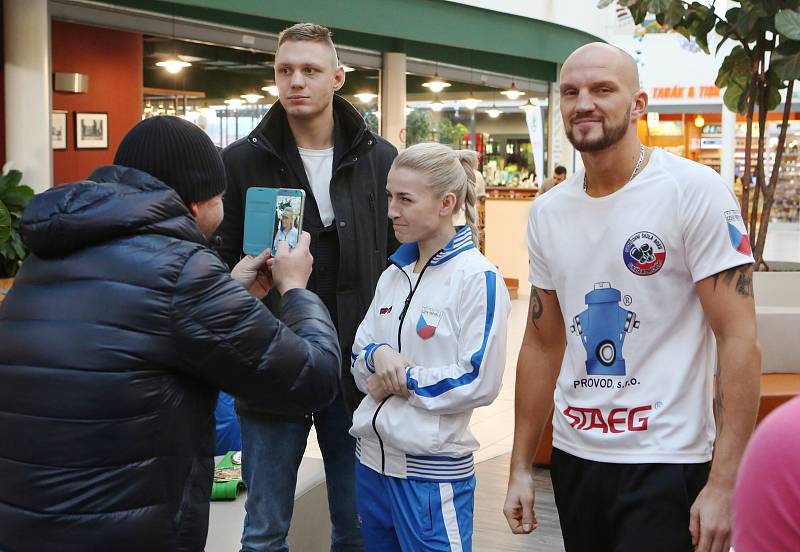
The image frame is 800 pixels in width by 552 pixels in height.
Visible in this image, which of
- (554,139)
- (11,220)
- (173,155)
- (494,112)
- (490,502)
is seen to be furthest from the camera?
(494,112)

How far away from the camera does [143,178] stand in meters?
1.84

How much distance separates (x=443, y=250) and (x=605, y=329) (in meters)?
0.76

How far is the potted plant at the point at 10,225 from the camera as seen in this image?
7.56 metres

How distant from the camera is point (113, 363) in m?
1.71

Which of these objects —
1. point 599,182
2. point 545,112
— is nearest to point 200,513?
point 599,182

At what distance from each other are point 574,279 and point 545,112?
16511mm

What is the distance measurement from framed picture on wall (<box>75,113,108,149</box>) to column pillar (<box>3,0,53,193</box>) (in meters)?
2.06

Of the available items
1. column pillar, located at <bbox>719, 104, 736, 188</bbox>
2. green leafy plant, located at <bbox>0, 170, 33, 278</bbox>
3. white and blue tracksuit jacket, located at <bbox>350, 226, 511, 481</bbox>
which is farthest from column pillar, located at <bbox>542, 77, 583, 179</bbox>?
white and blue tracksuit jacket, located at <bbox>350, 226, 511, 481</bbox>

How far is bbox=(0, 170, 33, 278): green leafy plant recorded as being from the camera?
755cm

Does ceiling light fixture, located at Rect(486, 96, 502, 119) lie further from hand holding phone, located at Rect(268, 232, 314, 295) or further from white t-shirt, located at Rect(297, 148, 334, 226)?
hand holding phone, located at Rect(268, 232, 314, 295)

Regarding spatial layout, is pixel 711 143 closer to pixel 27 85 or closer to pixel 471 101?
pixel 471 101

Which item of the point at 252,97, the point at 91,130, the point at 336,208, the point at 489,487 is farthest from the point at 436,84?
the point at 336,208

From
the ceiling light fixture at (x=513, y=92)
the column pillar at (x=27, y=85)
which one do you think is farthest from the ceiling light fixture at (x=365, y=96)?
the column pillar at (x=27, y=85)

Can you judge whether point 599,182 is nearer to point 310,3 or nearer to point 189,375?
point 189,375
